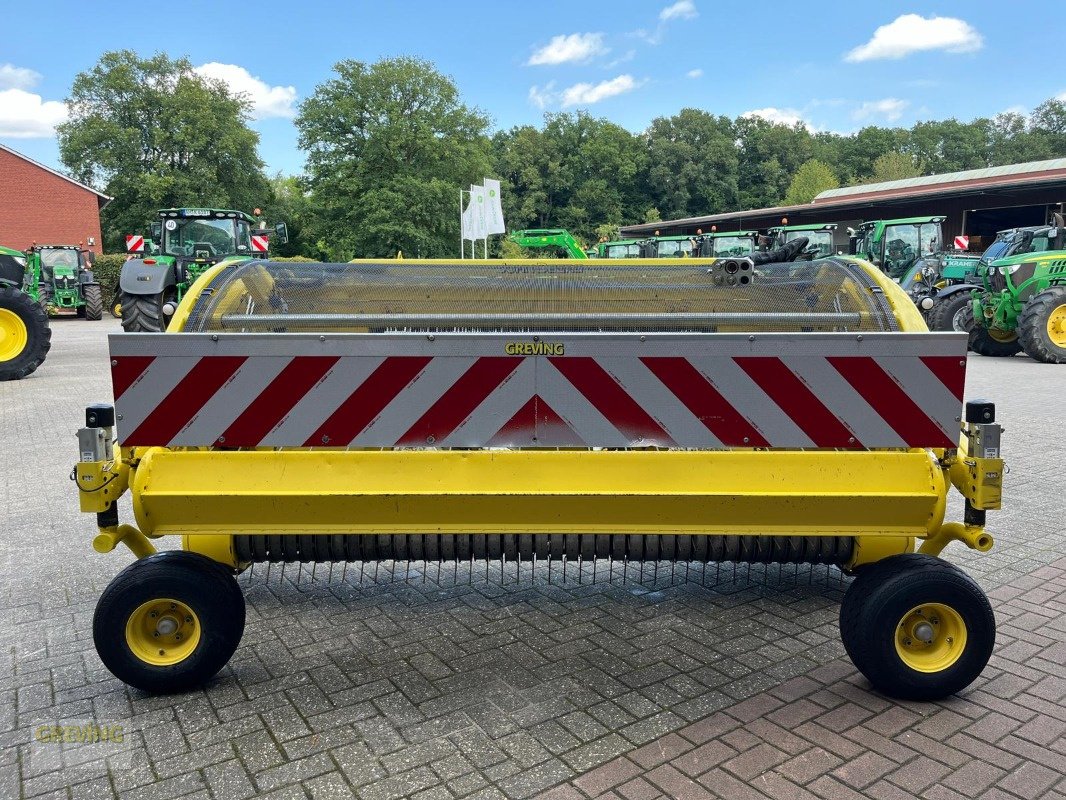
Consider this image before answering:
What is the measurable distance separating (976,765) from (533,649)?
1639 mm

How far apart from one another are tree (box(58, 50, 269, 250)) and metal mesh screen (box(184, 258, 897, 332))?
5063 centimetres

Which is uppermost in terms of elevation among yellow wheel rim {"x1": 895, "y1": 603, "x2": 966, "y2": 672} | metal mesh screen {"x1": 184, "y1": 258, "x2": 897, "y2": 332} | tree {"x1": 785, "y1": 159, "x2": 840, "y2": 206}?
tree {"x1": 785, "y1": 159, "x2": 840, "y2": 206}

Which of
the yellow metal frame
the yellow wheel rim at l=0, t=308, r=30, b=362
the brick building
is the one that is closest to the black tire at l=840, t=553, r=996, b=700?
the yellow metal frame

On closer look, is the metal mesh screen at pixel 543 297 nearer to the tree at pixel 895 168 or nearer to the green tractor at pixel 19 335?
the green tractor at pixel 19 335

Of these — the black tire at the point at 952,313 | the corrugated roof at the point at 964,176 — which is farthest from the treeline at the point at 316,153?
the black tire at the point at 952,313

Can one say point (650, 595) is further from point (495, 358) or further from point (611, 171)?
point (611, 171)

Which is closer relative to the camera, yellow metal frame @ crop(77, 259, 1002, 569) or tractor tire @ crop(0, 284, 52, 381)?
yellow metal frame @ crop(77, 259, 1002, 569)

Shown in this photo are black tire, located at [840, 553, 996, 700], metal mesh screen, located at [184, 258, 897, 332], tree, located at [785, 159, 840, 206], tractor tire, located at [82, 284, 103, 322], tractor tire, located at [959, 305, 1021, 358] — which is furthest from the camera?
tree, located at [785, 159, 840, 206]

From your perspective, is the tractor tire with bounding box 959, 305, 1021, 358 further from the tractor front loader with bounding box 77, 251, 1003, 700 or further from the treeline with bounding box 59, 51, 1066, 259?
the treeline with bounding box 59, 51, 1066, 259

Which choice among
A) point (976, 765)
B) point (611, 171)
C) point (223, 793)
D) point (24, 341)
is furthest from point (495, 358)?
point (611, 171)

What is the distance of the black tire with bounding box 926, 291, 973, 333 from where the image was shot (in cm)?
1537

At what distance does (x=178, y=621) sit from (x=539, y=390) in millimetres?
1616

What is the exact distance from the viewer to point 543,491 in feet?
9.42

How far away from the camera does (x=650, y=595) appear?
4.10 m
